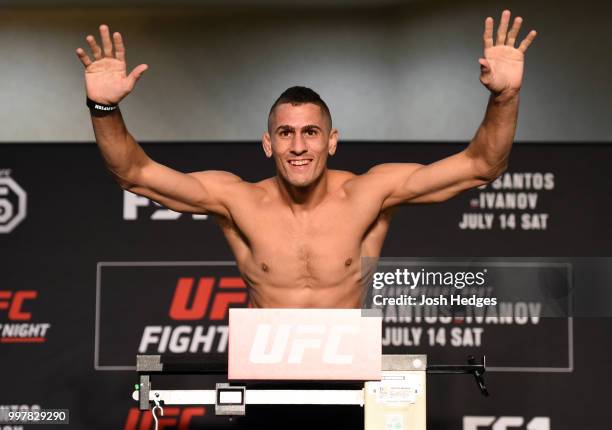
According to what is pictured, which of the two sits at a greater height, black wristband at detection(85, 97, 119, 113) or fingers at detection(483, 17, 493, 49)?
fingers at detection(483, 17, 493, 49)

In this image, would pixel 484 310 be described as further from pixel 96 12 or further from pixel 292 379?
pixel 96 12

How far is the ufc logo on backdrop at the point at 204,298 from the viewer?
416 cm

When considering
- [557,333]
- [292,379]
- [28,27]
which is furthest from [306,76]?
[292,379]

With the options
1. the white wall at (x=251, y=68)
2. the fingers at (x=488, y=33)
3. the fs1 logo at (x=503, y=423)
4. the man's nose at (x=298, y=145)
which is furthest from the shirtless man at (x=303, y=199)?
the white wall at (x=251, y=68)

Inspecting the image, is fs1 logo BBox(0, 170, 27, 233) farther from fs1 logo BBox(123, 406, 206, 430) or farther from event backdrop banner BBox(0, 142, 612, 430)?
fs1 logo BBox(123, 406, 206, 430)

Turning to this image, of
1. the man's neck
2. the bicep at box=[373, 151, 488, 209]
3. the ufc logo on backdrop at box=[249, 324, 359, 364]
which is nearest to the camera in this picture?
the ufc logo on backdrop at box=[249, 324, 359, 364]

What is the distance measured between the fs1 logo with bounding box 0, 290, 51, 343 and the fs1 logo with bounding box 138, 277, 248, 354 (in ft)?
1.47

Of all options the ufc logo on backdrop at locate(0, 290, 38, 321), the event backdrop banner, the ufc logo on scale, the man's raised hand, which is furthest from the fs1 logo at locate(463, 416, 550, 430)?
the ufc logo on backdrop at locate(0, 290, 38, 321)

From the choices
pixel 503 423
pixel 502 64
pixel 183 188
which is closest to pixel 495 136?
pixel 502 64

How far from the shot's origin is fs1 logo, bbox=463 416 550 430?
4043 millimetres

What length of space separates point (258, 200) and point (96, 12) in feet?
6.30

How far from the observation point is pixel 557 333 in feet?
13.4

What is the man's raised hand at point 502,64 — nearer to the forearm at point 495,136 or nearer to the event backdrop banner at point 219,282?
the forearm at point 495,136

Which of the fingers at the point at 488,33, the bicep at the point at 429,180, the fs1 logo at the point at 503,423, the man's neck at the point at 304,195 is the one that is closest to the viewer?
the fingers at the point at 488,33
